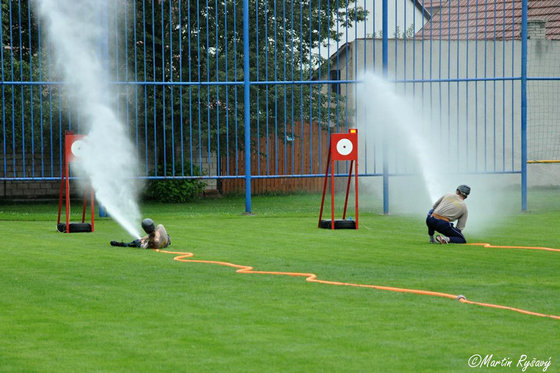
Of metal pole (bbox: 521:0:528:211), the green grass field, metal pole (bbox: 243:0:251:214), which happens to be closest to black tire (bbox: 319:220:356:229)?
the green grass field

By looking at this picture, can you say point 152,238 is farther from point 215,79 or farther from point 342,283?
point 215,79

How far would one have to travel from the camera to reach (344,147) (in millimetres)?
18406

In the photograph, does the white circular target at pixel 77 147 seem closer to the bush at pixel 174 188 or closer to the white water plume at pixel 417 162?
the white water plume at pixel 417 162

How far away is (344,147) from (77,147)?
5042 millimetres

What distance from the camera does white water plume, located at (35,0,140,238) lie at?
2014 centimetres

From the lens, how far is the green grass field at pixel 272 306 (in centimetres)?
737

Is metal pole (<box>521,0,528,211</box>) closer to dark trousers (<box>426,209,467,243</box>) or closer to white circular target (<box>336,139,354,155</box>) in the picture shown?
white circular target (<box>336,139,354,155</box>)

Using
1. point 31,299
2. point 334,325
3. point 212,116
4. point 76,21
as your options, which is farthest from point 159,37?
point 334,325

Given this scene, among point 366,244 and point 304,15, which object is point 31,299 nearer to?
point 366,244

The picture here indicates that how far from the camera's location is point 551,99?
110ft

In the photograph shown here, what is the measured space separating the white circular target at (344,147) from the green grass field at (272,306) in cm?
235

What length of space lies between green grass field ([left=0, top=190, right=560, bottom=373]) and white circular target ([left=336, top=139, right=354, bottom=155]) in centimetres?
235

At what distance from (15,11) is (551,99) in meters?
18.3

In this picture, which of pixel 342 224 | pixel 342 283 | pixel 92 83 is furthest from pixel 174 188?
pixel 342 283
